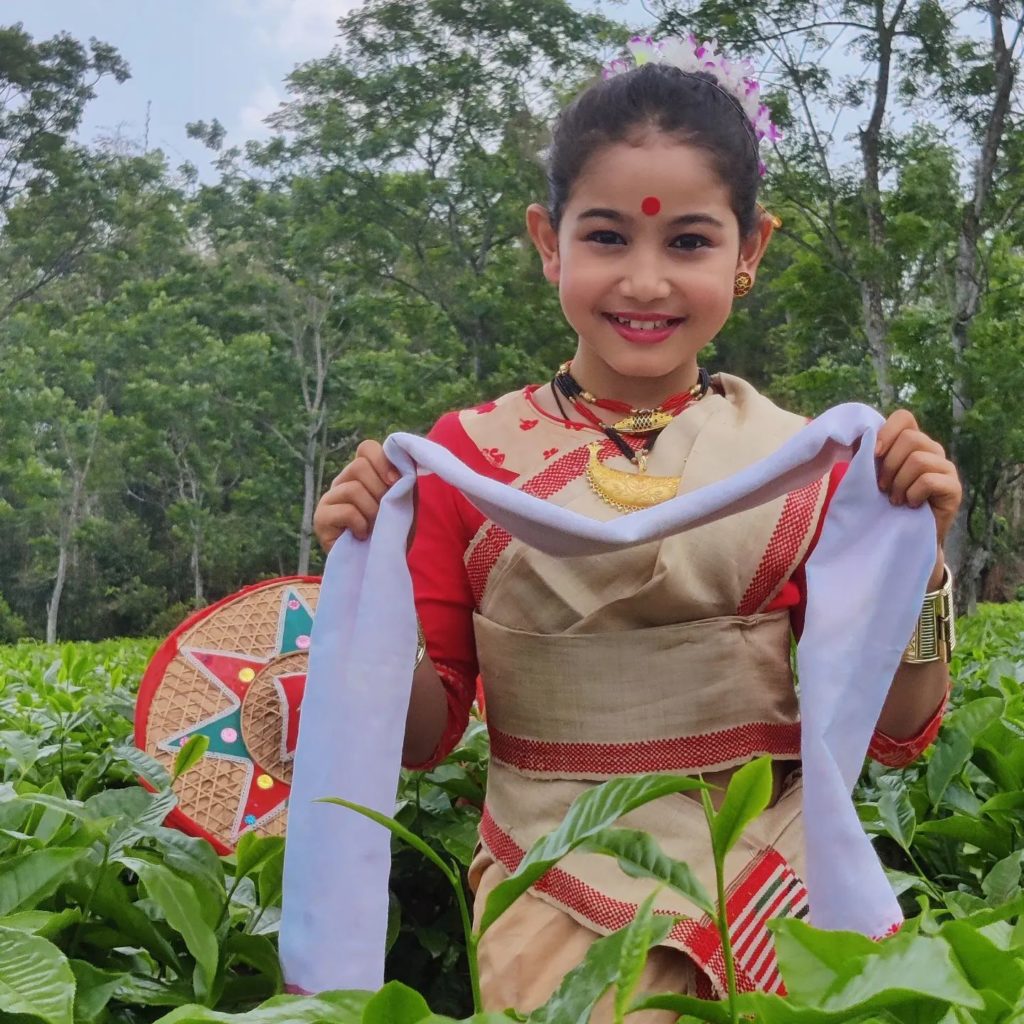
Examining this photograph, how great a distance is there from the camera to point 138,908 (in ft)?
3.33

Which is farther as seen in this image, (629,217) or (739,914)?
(629,217)

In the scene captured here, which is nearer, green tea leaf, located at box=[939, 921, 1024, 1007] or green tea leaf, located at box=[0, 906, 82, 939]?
green tea leaf, located at box=[939, 921, 1024, 1007]

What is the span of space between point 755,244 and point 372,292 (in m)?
16.0

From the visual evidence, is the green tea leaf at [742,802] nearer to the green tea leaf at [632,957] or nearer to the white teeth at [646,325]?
the green tea leaf at [632,957]

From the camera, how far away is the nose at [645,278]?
1236 mm

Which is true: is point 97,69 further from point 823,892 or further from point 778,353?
point 823,892

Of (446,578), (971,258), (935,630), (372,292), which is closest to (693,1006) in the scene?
(935,630)

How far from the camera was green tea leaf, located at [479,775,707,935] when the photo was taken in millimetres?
580

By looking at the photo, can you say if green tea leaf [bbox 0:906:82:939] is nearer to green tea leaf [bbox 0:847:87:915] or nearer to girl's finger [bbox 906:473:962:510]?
green tea leaf [bbox 0:847:87:915]

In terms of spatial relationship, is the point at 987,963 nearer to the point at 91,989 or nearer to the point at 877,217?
the point at 91,989

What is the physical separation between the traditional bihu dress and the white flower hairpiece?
370mm

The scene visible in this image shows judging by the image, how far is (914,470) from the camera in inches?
40.7

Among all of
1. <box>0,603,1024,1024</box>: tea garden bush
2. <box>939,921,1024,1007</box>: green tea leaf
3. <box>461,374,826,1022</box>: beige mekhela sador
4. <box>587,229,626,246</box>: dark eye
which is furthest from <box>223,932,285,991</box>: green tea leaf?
<box>587,229,626,246</box>: dark eye

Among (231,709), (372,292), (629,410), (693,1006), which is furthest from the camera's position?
(372,292)
